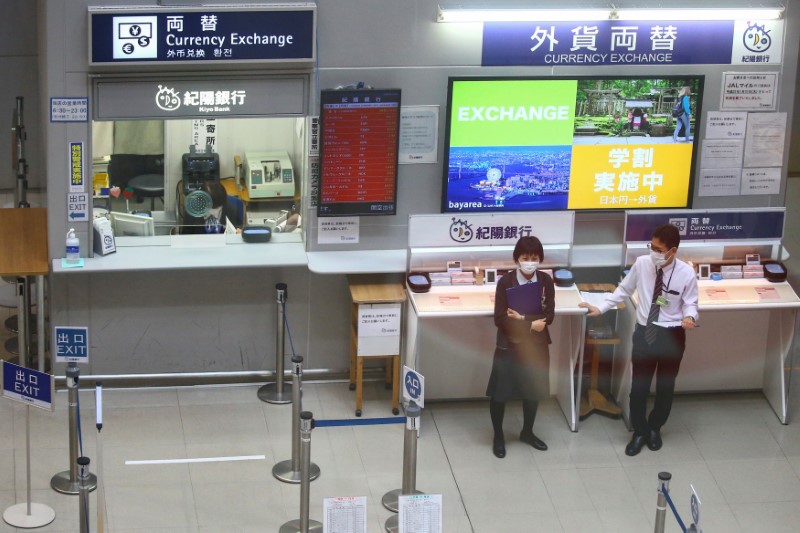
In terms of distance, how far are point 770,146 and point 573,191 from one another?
55.9 inches

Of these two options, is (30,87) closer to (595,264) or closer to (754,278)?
(595,264)

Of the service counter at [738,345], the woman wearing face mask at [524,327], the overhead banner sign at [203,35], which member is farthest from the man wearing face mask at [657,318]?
the overhead banner sign at [203,35]

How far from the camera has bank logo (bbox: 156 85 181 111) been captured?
25.1ft

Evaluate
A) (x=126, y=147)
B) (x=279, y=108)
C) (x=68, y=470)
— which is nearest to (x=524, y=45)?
(x=279, y=108)

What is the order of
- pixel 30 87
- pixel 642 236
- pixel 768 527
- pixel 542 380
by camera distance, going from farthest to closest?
1. pixel 30 87
2. pixel 642 236
3. pixel 542 380
4. pixel 768 527

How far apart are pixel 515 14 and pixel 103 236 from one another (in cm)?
299

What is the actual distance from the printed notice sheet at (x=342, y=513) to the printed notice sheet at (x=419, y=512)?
0.62ft

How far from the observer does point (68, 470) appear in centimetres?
712

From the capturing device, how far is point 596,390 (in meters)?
8.23

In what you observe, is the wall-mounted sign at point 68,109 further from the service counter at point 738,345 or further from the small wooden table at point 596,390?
the service counter at point 738,345

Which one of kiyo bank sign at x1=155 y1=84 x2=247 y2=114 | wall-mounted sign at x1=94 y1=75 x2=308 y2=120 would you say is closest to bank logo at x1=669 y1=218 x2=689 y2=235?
wall-mounted sign at x1=94 y1=75 x2=308 y2=120

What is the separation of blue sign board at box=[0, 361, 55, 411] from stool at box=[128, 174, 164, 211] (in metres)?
2.38

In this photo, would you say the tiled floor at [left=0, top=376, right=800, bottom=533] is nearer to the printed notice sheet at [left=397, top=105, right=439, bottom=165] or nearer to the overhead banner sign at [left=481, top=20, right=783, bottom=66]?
the printed notice sheet at [left=397, top=105, right=439, bottom=165]

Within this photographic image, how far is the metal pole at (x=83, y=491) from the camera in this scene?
5812 millimetres
